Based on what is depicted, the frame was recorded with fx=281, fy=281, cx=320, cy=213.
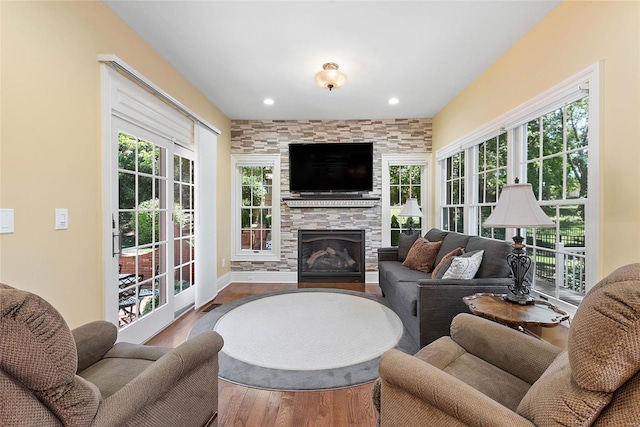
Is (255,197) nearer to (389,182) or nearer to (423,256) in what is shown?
(389,182)

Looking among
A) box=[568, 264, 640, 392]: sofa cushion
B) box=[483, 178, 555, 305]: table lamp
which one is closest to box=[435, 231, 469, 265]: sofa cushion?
box=[483, 178, 555, 305]: table lamp

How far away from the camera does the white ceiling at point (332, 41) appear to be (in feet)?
7.09

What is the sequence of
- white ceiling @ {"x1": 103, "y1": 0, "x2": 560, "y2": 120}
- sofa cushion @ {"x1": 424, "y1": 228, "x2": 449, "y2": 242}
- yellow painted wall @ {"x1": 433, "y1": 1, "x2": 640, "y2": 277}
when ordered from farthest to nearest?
sofa cushion @ {"x1": 424, "y1": 228, "x2": 449, "y2": 242}
white ceiling @ {"x1": 103, "y1": 0, "x2": 560, "y2": 120}
yellow painted wall @ {"x1": 433, "y1": 1, "x2": 640, "y2": 277}

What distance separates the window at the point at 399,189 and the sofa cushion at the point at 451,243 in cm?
138

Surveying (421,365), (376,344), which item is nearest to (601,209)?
(421,365)

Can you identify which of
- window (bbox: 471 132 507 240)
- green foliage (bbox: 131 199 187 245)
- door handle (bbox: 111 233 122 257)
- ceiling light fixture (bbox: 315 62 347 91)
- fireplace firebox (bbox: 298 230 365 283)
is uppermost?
ceiling light fixture (bbox: 315 62 347 91)

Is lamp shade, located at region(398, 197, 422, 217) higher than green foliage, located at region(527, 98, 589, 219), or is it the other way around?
green foliage, located at region(527, 98, 589, 219)

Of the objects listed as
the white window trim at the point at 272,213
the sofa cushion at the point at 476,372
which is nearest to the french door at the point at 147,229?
the white window trim at the point at 272,213

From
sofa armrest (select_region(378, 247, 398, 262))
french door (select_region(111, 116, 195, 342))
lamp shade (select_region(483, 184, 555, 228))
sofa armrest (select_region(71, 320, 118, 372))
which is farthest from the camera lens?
sofa armrest (select_region(378, 247, 398, 262))

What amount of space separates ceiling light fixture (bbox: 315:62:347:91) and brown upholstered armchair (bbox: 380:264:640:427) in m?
2.63

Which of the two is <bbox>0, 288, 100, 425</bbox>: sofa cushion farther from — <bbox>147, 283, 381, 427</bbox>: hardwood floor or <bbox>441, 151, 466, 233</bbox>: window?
<bbox>441, 151, 466, 233</bbox>: window

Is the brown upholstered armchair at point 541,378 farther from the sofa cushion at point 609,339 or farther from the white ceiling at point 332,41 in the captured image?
the white ceiling at point 332,41

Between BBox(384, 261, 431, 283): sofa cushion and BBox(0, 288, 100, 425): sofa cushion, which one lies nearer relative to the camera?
BBox(0, 288, 100, 425): sofa cushion

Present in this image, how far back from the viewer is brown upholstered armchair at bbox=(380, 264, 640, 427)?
70 cm
